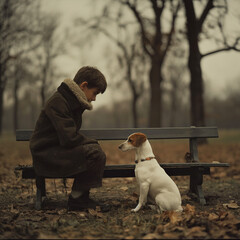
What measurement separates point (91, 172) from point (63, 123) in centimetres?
69

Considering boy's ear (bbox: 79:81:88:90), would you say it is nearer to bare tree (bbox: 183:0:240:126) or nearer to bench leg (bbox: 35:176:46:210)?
bench leg (bbox: 35:176:46:210)

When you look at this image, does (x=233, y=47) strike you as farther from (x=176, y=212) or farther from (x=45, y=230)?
(x=45, y=230)

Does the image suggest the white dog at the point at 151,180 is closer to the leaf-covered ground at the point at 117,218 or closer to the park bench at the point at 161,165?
the leaf-covered ground at the point at 117,218

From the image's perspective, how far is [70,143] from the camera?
368 centimetres

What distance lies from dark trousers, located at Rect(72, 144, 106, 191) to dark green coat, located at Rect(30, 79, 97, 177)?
0.08 meters

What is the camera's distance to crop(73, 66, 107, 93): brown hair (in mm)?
3955

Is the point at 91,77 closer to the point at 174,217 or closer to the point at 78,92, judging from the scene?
the point at 78,92

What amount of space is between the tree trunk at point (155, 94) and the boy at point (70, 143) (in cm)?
1457

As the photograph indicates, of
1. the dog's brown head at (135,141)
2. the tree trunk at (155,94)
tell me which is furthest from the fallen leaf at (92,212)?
the tree trunk at (155,94)

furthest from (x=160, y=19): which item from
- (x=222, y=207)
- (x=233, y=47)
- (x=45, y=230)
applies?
(x=45, y=230)

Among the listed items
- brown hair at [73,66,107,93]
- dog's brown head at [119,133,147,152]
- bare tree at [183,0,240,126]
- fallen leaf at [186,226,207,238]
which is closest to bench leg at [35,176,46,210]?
dog's brown head at [119,133,147,152]

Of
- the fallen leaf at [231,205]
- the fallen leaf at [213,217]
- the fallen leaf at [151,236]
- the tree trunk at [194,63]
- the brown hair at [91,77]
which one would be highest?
the tree trunk at [194,63]

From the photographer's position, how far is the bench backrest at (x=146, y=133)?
4.41 metres

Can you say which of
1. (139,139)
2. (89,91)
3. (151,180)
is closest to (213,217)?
(151,180)
